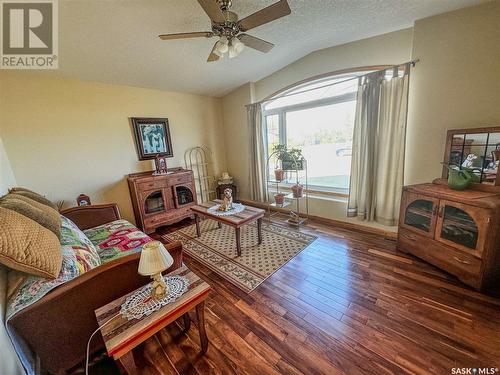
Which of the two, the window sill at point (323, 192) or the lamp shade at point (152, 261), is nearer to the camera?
the lamp shade at point (152, 261)

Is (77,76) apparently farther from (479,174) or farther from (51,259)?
(479,174)

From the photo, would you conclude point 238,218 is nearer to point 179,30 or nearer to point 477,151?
point 179,30

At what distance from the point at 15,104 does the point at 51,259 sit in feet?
8.37

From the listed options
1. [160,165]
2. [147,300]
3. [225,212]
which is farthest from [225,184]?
[147,300]

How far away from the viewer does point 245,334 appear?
1447mm

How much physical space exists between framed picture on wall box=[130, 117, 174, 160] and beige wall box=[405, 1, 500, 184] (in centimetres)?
365

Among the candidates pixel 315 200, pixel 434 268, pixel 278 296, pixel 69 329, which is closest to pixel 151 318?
pixel 69 329

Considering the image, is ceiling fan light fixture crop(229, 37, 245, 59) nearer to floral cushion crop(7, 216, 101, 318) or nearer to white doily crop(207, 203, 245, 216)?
white doily crop(207, 203, 245, 216)

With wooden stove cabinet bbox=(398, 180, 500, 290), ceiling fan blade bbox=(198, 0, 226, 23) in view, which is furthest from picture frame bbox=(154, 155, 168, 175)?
wooden stove cabinet bbox=(398, 180, 500, 290)

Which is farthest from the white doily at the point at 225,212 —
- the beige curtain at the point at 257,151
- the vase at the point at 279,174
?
the beige curtain at the point at 257,151

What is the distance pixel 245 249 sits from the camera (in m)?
2.54

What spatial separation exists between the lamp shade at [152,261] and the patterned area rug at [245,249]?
1.09m

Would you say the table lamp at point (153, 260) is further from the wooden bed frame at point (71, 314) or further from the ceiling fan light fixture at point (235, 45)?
the ceiling fan light fixture at point (235, 45)

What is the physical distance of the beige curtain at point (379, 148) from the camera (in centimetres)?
235
